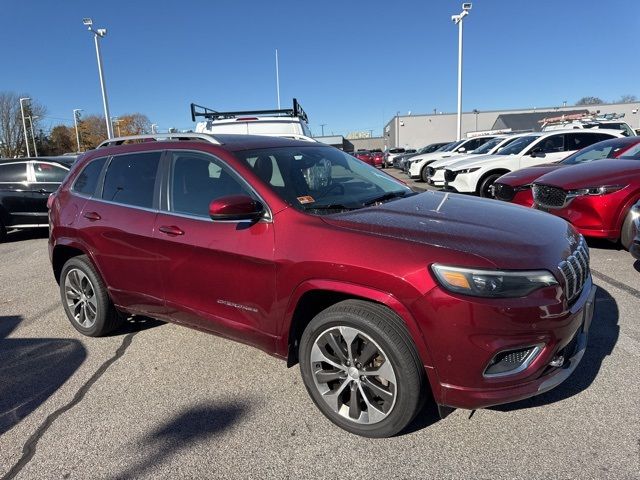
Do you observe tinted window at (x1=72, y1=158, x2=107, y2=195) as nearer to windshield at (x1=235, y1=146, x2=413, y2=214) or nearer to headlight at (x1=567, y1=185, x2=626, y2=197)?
windshield at (x1=235, y1=146, x2=413, y2=214)

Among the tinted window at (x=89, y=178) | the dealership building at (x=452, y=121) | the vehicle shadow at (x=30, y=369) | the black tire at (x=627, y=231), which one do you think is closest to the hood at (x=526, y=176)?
the black tire at (x=627, y=231)

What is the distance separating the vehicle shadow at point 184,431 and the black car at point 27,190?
8179 mm

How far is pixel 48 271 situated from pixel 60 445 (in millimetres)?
4862

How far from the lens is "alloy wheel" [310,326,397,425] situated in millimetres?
2611

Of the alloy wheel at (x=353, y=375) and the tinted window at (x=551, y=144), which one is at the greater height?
the tinted window at (x=551, y=144)

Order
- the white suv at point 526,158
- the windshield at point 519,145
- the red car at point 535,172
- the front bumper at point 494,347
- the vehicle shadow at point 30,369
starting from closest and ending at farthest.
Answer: the front bumper at point 494,347
the vehicle shadow at point 30,369
the red car at point 535,172
the white suv at point 526,158
the windshield at point 519,145

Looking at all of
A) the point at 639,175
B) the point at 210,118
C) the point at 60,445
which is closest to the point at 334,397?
the point at 60,445

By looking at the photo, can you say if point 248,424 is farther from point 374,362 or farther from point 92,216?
point 92,216

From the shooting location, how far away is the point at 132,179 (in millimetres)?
3895

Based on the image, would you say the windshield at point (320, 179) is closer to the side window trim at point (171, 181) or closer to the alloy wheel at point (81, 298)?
the side window trim at point (171, 181)

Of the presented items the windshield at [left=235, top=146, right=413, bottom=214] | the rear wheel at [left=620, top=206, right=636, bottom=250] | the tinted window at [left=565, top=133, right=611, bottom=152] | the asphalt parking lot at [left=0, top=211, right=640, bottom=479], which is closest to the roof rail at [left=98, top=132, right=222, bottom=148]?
the windshield at [left=235, top=146, right=413, bottom=214]

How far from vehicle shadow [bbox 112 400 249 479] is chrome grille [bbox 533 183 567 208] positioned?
16.7 ft

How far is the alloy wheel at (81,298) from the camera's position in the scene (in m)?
4.24

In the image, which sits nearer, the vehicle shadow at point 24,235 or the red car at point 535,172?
the red car at point 535,172
